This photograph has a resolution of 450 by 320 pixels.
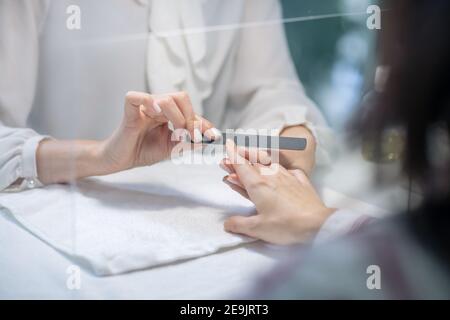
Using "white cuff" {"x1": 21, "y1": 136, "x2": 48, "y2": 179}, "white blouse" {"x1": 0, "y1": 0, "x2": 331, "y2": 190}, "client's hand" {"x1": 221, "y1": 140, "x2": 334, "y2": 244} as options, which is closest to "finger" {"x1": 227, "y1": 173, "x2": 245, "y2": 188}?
"client's hand" {"x1": 221, "y1": 140, "x2": 334, "y2": 244}

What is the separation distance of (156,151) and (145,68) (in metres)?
0.17

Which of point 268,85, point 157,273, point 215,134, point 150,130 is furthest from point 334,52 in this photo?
point 157,273

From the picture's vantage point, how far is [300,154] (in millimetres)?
811

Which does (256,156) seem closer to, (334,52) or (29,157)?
(334,52)

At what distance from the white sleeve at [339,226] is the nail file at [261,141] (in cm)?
17

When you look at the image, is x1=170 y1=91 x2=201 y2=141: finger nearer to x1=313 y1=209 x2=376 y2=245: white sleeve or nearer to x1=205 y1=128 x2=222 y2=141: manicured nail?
x1=205 y1=128 x2=222 y2=141: manicured nail

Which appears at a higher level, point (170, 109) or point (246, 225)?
point (170, 109)

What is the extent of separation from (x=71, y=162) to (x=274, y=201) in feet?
1.35

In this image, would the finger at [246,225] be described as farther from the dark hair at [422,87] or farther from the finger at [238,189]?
the dark hair at [422,87]

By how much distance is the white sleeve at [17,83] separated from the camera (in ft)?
2.62

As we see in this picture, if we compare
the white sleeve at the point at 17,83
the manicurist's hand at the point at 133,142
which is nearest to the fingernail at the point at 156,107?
the manicurist's hand at the point at 133,142

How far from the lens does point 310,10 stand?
82 centimetres
